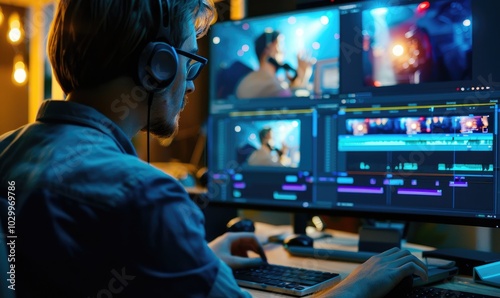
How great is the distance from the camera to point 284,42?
4.46 feet

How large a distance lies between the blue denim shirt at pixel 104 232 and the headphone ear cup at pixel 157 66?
18cm

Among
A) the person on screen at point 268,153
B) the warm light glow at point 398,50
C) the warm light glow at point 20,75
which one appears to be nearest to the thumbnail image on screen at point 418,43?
the warm light glow at point 398,50

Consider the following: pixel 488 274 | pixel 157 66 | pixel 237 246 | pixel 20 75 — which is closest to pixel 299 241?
pixel 237 246

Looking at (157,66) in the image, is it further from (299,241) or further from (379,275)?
(299,241)

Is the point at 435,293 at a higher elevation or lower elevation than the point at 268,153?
lower

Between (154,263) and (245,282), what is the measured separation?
447mm

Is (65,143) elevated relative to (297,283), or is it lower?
elevated

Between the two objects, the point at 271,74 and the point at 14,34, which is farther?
the point at 14,34

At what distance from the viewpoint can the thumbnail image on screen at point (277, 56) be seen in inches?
50.6

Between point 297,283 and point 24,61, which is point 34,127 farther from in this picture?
point 24,61

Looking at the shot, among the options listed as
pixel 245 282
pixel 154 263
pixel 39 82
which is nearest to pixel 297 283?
pixel 245 282

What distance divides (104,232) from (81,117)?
7.9 inches

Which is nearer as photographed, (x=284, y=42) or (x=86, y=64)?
(x=86, y=64)

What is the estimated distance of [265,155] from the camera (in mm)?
1383
